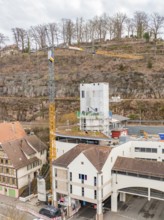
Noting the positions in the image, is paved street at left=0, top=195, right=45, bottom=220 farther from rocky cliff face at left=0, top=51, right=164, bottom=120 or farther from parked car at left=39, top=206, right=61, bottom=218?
rocky cliff face at left=0, top=51, right=164, bottom=120

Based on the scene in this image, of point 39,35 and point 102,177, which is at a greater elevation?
point 39,35

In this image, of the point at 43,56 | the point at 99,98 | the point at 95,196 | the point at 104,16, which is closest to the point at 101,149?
the point at 95,196

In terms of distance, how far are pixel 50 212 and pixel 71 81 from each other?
4782 centimetres

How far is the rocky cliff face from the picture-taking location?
58.9 metres

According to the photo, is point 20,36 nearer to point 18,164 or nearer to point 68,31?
point 68,31

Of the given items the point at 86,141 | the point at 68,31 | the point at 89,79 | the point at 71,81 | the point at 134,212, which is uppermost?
the point at 68,31

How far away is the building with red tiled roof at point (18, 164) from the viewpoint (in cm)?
3262

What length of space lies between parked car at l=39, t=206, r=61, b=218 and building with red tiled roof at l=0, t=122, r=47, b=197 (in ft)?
24.1

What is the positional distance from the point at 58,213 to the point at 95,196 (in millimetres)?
5662

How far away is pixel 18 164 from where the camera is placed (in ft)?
108

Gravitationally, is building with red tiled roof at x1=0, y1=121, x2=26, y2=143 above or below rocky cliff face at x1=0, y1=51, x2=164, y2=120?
below

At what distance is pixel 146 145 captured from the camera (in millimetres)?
32562

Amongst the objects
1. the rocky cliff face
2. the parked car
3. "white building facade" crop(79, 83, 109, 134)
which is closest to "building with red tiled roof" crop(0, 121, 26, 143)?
"white building facade" crop(79, 83, 109, 134)

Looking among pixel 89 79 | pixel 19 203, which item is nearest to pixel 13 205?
pixel 19 203
